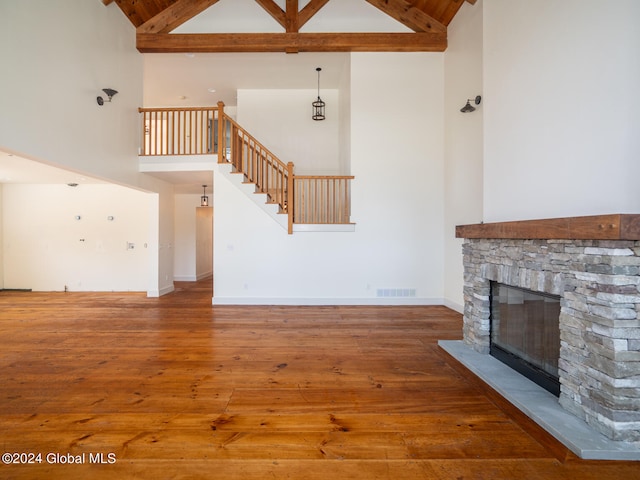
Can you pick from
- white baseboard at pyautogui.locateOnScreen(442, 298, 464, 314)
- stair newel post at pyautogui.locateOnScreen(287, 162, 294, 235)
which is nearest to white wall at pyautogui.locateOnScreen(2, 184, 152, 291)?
stair newel post at pyautogui.locateOnScreen(287, 162, 294, 235)

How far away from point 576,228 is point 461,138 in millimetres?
3761

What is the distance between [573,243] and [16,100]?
5843 mm

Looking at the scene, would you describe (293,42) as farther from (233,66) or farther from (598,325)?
(598,325)

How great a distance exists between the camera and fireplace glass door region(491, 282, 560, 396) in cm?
254

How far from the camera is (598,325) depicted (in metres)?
1.99

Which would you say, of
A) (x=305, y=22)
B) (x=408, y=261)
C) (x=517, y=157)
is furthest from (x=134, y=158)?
(x=517, y=157)

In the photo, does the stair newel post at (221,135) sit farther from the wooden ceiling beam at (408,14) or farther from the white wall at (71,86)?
the wooden ceiling beam at (408,14)

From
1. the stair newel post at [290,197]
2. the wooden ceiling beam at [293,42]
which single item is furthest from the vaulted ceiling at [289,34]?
the stair newel post at [290,197]

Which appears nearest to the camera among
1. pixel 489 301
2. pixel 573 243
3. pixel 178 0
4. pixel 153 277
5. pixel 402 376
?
pixel 573 243

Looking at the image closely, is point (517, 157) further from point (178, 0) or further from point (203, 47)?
point (178, 0)

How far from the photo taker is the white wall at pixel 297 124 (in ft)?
26.3

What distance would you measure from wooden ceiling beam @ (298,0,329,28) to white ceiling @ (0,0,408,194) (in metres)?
0.09

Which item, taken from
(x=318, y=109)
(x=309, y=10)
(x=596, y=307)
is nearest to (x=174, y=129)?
(x=318, y=109)

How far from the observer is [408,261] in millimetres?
6039
